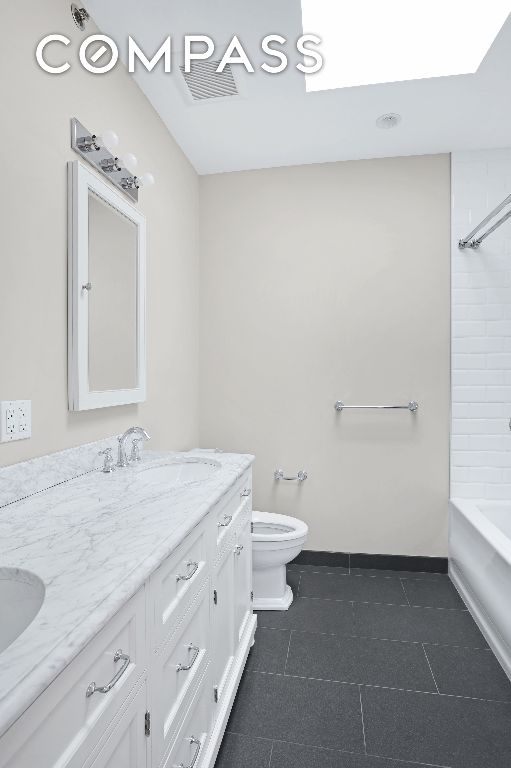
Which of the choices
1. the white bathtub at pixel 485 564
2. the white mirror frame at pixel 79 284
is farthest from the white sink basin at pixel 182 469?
→ the white bathtub at pixel 485 564

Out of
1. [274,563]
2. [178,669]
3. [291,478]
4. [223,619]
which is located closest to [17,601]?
[178,669]

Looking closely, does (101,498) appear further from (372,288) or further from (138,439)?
(372,288)

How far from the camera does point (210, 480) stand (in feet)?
5.05

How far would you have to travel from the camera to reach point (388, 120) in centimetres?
242

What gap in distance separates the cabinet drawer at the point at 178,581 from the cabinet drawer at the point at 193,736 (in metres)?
0.28

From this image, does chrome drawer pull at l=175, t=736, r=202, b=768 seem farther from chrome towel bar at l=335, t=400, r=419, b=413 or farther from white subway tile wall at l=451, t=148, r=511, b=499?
white subway tile wall at l=451, t=148, r=511, b=499

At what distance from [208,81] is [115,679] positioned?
2.31 metres

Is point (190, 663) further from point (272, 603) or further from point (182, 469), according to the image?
point (272, 603)

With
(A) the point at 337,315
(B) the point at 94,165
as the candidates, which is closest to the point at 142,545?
(B) the point at 94,165

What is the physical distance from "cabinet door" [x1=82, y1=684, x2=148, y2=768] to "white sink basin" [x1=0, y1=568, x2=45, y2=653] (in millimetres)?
232

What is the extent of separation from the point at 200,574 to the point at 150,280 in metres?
1.51

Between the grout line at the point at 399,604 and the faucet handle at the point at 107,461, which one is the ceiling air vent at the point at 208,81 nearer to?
the faucet handle at the point at 107,461

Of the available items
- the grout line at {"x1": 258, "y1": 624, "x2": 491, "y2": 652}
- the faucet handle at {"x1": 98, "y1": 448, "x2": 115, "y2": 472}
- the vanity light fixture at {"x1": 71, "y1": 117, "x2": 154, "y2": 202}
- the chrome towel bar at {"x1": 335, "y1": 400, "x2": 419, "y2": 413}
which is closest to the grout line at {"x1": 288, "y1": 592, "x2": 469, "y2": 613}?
the grout line at {"x1": 258, "y1": 624, "x2": 491, "y2": 652}

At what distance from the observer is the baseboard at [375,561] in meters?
2.82
